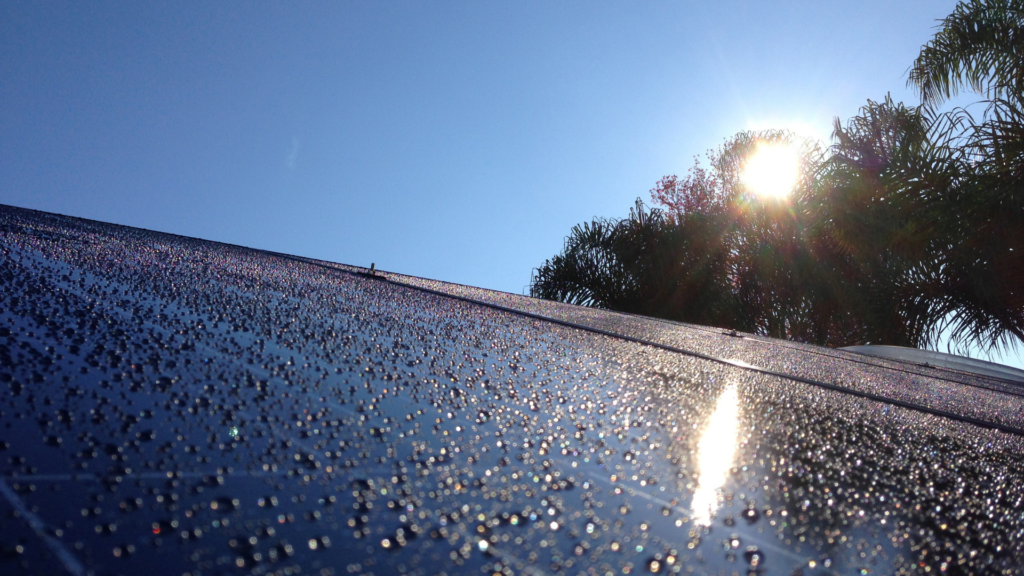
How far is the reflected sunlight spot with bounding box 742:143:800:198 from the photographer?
13688mm

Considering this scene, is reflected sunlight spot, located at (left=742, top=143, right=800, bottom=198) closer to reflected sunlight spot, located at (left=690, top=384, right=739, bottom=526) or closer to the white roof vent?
the white roof vent

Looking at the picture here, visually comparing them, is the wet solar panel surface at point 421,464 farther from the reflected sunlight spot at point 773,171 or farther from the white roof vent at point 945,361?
the reflected sunlight spot at point 773,171

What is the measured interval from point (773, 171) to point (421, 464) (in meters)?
15.4

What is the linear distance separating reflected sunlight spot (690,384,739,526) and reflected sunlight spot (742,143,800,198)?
13.3 meters

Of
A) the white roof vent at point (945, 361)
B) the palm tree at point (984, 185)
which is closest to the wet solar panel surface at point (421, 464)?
the white roof vent at point (945, 361)

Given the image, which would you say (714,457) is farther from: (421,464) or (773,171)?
(773,171)

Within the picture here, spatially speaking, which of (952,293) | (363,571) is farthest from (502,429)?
(952,293)

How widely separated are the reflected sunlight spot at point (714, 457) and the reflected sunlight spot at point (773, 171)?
13308 millimetres

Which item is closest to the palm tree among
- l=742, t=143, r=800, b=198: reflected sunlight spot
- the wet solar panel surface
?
l=742, t=143, r=800, b=198: reflected sunlight spot

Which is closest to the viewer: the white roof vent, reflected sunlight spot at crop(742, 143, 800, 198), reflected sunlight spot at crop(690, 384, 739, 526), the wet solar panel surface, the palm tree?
the wet solar panel surface

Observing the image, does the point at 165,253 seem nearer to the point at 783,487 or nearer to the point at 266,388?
the point at 266,388

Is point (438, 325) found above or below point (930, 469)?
above

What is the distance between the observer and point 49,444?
1.77ft

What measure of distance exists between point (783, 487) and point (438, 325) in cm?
128
